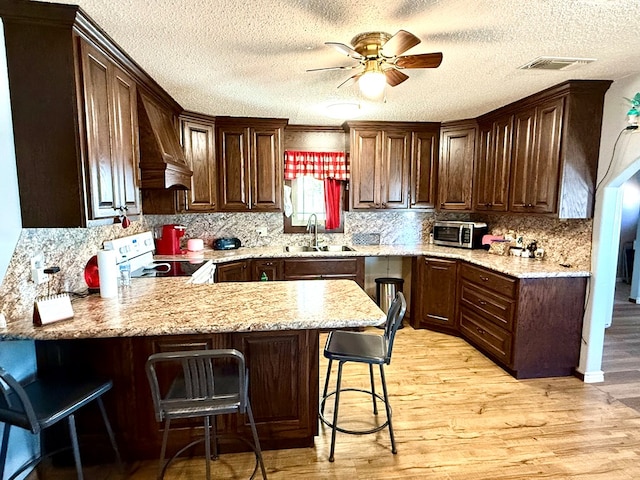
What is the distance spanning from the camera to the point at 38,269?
1.92 m

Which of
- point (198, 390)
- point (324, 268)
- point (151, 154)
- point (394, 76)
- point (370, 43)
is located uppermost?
point (370, 43)

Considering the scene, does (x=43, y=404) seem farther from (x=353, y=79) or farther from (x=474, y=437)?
(x=353, y=79)

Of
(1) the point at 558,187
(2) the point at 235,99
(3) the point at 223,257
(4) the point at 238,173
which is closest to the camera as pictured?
(1) the point at 558,187

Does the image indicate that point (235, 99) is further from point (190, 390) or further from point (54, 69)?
point (190, 390)

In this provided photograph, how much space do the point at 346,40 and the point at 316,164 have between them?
227cm

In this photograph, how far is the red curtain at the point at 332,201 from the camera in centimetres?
438

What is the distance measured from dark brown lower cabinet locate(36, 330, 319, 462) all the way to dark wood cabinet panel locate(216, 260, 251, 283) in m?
1.64

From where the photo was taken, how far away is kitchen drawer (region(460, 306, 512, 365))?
304cm

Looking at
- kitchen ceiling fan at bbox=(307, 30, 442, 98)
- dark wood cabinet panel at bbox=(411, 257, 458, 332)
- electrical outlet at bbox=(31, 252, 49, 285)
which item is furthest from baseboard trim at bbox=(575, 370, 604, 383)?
electrical outlet at bbox=(31, 252, 49, 285)

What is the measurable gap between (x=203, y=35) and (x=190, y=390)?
1.85 metres

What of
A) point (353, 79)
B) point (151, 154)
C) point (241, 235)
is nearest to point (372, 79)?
point (353, 79)

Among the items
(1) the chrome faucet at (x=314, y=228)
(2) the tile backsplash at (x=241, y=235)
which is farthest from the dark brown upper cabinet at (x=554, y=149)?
(1) the chrome faucet at (x=314, y=228)

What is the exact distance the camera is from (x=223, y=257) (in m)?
3.62

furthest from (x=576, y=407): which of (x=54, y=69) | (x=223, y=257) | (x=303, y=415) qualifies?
(x=54, y=69)
